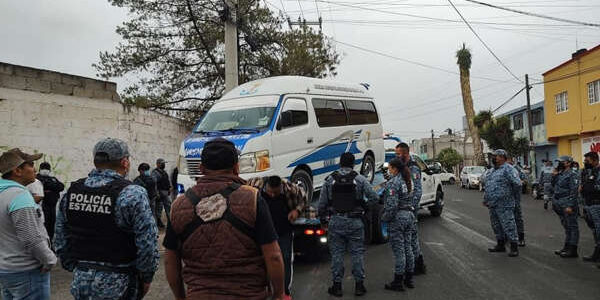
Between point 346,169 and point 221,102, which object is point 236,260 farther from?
point 221,102

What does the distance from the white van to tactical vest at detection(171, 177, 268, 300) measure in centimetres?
488

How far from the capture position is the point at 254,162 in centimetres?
744

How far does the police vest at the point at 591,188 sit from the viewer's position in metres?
7.40

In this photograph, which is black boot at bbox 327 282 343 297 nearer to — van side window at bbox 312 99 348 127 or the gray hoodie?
the gray hoodie

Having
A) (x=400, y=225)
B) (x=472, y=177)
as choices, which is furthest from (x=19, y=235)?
(x=472, y=177)

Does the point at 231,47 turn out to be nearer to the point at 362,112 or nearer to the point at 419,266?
the point at 362,112

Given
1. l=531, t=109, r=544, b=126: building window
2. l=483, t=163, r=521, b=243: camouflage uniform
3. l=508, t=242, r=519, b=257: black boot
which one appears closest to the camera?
l=508, t=242, r=519, b=257: black boot

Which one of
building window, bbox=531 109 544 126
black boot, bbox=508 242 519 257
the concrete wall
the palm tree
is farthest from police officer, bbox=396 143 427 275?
the palm tree

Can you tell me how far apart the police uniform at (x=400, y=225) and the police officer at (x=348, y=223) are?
1.21ft

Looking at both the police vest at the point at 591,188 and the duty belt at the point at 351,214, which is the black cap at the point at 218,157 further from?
the police vest at the point at 591,188

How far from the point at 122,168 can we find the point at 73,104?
8341mm

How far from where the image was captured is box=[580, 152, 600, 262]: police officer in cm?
737

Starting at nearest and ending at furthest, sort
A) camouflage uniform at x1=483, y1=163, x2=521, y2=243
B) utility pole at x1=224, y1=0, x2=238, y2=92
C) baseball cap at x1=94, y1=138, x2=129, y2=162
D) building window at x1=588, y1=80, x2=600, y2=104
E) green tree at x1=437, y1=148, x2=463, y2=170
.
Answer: baseball cap at x1=94, y1=138, x2=129, y2=162
camouflage uniform at x1=483, y1=163, x2=521, y2=243
utility pole at x1=224, y1=0, x2=238, y2=92
building window at x1=588, y1=80, x2=600, y2=104
green tree at x1=437, y1=148, x2=463, y2=170

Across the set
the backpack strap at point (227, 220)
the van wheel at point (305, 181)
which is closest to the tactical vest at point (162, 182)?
the van wheel at point (305, 181)
